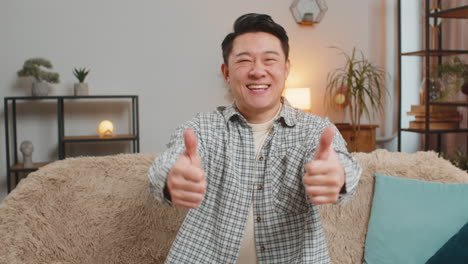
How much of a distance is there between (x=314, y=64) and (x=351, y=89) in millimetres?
417

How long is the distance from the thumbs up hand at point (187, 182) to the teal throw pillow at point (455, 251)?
916 mm

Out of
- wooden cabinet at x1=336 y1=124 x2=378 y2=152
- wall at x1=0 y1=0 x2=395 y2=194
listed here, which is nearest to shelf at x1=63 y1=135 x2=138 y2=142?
wall at x1=0 y1=0 x2=395 y2=194

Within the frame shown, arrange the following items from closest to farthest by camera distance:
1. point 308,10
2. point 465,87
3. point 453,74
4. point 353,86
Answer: point 465,87 < point 453,74 < point 353,86 < point 308,10

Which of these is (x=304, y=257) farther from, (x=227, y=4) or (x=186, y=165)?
(x=227, y=4)

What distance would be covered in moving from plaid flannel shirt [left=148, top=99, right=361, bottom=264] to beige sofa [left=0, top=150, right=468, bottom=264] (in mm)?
426

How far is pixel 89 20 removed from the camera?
3.97m

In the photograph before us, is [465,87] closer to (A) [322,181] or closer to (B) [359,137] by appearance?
(B) [359,137]

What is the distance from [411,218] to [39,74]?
116 inches

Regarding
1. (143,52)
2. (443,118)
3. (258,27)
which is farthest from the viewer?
(143,52)

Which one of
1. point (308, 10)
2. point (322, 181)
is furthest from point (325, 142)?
point (308, 10)

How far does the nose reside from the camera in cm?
141

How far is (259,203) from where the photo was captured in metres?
1.34

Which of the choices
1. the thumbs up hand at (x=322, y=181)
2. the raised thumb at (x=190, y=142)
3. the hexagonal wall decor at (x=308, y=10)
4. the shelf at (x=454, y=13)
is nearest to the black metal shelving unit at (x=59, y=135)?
the hexagonal wall decor at (x=308, y=10)

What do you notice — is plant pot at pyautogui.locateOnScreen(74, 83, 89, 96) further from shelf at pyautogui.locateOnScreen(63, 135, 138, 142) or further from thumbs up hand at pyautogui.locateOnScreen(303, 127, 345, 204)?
thumbs up hand at pyautogui.locateOnScreen(303, 127, 345, 204)
